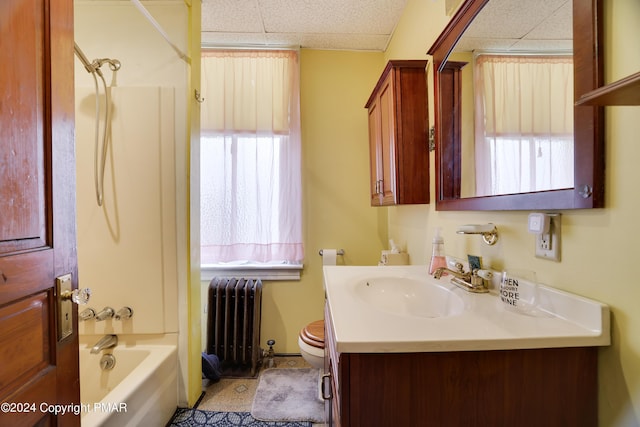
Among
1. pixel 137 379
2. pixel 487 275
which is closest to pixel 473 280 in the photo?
pixel 487 275

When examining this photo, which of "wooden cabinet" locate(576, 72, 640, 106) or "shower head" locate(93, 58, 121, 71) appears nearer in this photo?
"wooden cabinet" locate(576, 72, 640, 106)

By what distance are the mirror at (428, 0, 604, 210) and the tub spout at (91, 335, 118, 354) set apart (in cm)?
195

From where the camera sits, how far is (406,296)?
3.68ft

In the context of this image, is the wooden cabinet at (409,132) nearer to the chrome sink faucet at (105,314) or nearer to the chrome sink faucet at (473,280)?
the chrome sink faucet at (473,280)

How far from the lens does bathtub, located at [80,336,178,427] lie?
46.5 inches

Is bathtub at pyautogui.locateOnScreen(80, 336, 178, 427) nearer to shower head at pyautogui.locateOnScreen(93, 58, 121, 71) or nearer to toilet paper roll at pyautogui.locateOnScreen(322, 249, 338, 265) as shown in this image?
toilet paper roll at pyautogui.locateOnScreen(322, 249, 338, 265)

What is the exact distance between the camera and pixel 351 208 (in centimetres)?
213

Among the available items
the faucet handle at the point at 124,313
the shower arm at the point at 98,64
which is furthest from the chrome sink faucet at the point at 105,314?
the shower arm at the point at 98,64

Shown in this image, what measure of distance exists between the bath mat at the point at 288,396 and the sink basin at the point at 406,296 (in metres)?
0.89

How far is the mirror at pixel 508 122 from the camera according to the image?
2.01 feet

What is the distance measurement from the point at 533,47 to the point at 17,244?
1453 millimetres

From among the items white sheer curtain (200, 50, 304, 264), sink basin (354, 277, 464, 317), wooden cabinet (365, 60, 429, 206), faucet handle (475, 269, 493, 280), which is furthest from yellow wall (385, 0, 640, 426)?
white sheer curtain (200, 50, 304, 264)

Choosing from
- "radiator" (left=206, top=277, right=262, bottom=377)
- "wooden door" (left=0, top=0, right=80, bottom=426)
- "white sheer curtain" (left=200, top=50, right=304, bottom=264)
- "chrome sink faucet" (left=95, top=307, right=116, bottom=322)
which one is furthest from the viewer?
"white sheer curtain" (left=200, top=50, right=304, bottom=264)

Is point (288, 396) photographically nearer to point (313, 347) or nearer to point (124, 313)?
point (313, 347)
